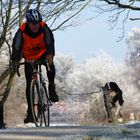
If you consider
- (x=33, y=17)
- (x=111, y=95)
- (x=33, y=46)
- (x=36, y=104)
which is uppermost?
(x=33, y=17)

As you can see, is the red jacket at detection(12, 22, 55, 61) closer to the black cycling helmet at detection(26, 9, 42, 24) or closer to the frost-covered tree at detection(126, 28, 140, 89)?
the black cycling helmet at detection(26, 9, 42, 24)

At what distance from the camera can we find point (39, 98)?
25.5ft

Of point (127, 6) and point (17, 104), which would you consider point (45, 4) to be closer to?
point (127, 6)

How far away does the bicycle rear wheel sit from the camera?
7.77m

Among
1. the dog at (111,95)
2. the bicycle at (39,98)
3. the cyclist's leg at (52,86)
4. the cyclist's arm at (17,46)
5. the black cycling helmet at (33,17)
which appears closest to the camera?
the black cycling helmet at (33,17)

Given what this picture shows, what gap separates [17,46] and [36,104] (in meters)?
0.90

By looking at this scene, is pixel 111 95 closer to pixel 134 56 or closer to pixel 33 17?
pixel 33 17

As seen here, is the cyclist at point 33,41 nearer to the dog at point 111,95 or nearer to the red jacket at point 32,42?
the red jacket at point 32,42

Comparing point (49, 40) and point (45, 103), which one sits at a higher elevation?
point (49, 40)

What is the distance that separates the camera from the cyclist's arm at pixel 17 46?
7.48 meters

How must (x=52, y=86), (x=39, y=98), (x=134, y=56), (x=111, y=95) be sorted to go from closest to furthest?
(x=39, y=98) → (x=52, y=86) → (x=111, y=95) → (x=134, y=56)

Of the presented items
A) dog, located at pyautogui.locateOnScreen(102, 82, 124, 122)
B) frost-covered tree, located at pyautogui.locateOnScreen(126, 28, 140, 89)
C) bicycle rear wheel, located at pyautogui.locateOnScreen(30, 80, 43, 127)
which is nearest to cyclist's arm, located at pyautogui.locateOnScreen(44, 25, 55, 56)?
bicycle rear wheel, located at pyautogui.locateOnScreen(30, 80, 43, 127)

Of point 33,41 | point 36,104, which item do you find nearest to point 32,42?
point 33,41

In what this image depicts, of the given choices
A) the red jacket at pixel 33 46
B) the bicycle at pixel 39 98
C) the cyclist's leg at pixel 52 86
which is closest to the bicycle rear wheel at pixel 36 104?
the bicycle at pixel 39 98
